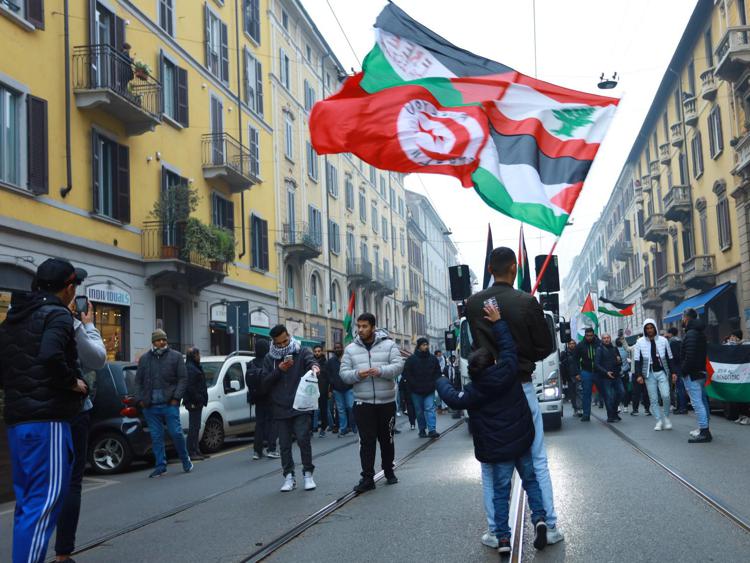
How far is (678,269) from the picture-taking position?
41.9 m

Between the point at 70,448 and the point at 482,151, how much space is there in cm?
453

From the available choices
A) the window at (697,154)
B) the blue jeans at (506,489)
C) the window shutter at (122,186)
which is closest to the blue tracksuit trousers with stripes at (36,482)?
the blue jeans at (506,489)

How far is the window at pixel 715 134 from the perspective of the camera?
99.4ft

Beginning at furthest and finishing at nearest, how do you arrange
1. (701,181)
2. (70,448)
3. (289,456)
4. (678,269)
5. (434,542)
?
(678,269) < (701,181) < (289,456) < (434,542) < (70,448)

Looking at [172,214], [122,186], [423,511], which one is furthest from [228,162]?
[423,511]

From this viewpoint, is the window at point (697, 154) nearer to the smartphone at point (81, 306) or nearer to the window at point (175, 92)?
the window at point (175, 92)

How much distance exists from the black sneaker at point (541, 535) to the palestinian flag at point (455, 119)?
2778 millimetres

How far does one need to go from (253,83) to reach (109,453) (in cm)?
2062

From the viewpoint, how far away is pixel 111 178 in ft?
67.0

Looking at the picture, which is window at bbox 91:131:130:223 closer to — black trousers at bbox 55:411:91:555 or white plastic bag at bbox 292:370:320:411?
white plastic bag at bbox 292:370:320:411

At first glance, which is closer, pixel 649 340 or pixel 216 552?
pixel 216 552

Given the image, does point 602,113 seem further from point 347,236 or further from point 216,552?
point 347,236

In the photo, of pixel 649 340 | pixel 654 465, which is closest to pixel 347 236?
pixel 649 340

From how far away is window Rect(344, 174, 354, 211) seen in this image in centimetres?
4459
